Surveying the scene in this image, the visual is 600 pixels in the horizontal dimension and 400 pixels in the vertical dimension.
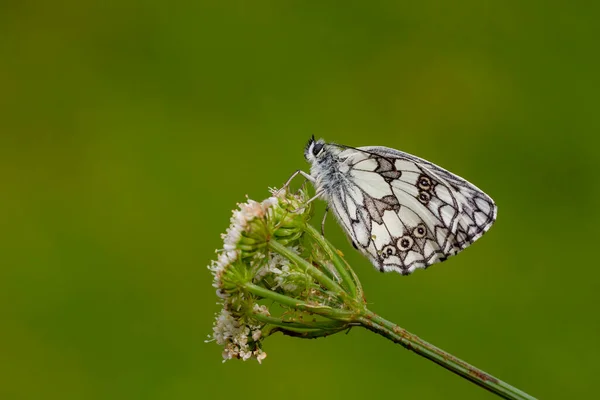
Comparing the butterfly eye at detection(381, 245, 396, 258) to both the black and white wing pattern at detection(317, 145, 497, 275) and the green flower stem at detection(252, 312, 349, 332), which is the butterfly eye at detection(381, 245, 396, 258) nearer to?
the black and white wing pattern at detection(317, 145, 497, 275)

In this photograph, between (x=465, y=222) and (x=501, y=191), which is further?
(x=501, y=191)

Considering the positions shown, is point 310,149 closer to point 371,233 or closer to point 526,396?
point 371,233

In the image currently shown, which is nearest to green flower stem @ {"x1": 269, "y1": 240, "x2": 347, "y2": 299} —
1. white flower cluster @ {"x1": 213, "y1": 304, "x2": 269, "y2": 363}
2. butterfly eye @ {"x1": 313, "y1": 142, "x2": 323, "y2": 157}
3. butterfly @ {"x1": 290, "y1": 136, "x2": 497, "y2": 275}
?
white flower cluster @ {"x1": 213, "y1": 304, "x2": 269, "y2": 363}

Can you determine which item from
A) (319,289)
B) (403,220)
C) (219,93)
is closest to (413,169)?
(403,220)

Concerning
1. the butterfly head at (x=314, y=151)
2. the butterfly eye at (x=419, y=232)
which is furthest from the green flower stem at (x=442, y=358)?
the butterfly head at (x=314, y=151)

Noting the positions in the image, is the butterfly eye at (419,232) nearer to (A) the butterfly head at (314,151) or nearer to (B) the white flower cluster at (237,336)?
(A) the butterfly head at (314,151)

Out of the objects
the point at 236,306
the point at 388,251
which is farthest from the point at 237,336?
the point at 388,251
